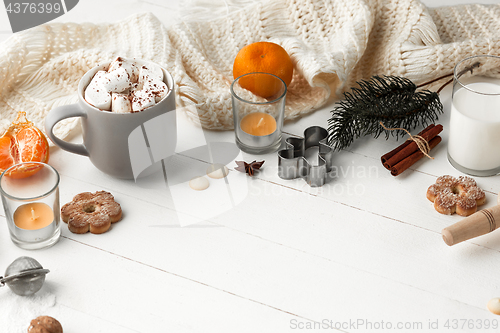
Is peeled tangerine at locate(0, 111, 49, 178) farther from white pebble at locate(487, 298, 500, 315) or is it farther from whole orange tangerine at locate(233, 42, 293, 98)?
white pebble at locate(487, 298, 500, 315)

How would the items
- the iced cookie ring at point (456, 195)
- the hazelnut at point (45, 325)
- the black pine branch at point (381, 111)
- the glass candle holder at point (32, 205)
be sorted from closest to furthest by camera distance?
1. the hazelnut at point (45, 325)
2. the glass candle holder at point (32, 205)
3. the iced cookie ring at point (456, 195)
4. the black pine branch at point (381, 111)

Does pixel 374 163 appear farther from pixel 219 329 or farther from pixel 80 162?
pixel 80 162

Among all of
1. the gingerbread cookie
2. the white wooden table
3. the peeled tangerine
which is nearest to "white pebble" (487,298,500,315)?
the white wooden table

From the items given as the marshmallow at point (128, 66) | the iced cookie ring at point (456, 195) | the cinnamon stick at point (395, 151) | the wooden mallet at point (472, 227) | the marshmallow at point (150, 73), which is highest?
the marshmallow at point (128, 66)

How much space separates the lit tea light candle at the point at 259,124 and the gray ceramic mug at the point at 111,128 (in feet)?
0.50

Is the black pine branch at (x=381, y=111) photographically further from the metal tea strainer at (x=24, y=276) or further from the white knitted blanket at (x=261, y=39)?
the metal tea strainer at (x=24, y=276)

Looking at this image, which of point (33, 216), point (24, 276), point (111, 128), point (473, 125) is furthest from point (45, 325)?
point (473, 125)

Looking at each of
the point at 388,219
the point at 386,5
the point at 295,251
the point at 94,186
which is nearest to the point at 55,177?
the point at 94,186

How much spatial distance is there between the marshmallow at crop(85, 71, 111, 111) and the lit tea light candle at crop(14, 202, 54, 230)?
0.19 m

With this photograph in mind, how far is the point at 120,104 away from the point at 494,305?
0.67 m

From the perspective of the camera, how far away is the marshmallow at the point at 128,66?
89 cm

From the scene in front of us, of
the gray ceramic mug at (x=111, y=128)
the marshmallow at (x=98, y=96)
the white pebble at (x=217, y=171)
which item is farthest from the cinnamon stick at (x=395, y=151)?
the marshmallow at (x=98, y=96)

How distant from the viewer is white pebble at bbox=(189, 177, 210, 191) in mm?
943

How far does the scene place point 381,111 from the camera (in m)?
0.99
